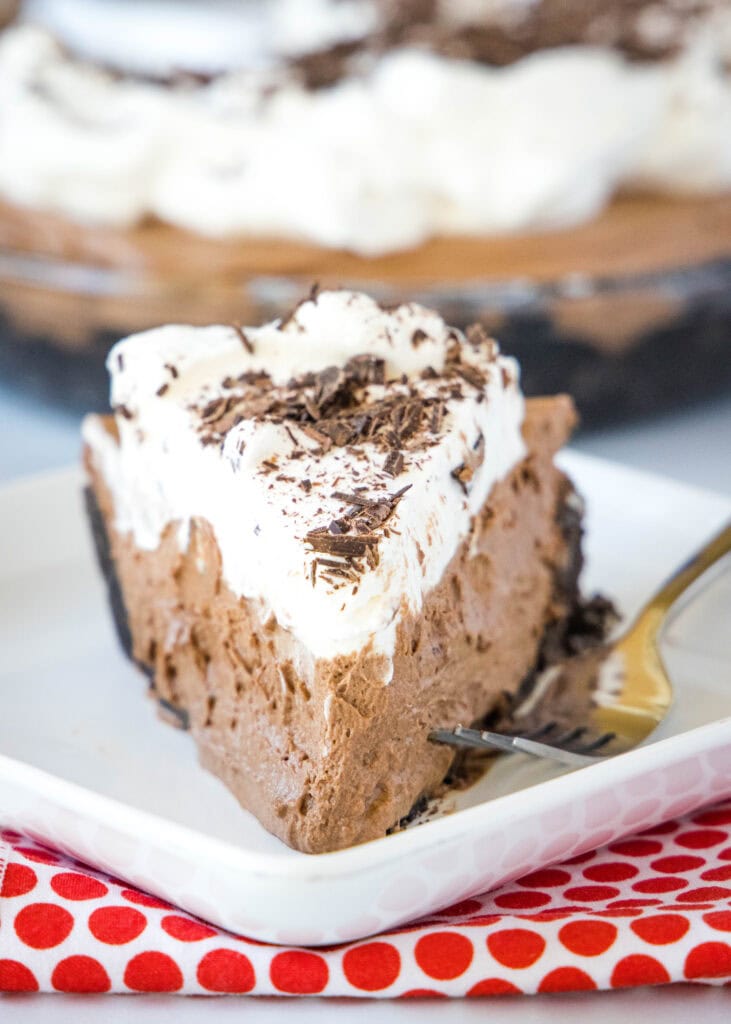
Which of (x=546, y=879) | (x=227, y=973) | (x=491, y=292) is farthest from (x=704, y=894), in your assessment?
(x=491, y=292)

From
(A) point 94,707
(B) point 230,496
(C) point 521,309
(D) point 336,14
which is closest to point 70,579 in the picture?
(A) point 94,707

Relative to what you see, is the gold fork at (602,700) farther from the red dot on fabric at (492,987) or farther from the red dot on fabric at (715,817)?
the red dot on fabric at (492,987)

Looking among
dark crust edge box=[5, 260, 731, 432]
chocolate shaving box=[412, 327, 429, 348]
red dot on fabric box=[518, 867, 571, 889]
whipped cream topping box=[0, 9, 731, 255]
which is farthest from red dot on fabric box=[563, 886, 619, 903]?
whipped cream topping box=[0, 9, 731, 255]

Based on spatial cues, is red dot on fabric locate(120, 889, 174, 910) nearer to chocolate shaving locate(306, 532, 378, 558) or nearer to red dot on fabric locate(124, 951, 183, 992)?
red dot on fabric locate(124, 951, 183, 992)

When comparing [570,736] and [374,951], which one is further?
[570,736]

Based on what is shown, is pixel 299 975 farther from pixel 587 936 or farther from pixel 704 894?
pixel 704 894

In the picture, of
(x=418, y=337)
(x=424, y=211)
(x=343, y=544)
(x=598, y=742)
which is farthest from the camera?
(x=424, y=211)
